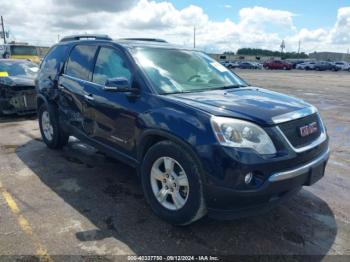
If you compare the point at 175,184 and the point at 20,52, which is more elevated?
the point at 20,52

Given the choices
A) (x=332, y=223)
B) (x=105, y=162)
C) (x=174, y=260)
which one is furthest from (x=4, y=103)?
(x=332, y=223)

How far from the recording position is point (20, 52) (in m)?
21.3

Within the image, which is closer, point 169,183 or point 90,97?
point 169,183

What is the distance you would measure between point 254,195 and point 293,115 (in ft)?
3.04

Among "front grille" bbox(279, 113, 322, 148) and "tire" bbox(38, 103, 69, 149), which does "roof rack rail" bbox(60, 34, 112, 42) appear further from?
"front grille" bbox(279, 113, 322, 148)

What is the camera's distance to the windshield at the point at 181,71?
391 cm

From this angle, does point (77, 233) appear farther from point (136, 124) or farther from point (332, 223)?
point (332, 223)

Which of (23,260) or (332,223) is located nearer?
(23,260)

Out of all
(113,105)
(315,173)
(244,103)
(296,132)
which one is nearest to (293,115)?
(296,132)

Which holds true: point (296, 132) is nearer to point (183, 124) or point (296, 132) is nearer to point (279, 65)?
point (183, 124)

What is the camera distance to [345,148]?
642 centimetres

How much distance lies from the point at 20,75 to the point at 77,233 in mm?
7378

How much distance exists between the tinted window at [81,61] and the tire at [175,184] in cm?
187

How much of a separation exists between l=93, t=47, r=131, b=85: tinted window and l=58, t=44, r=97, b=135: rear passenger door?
18 centimetres
